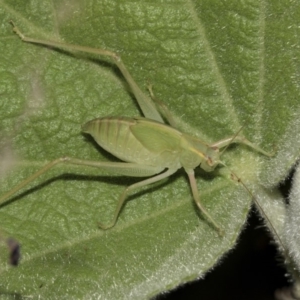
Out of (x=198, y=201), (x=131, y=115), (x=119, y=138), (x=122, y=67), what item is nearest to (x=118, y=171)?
(x=119, y=138)

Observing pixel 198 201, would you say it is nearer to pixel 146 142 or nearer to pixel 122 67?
pixel 146 142

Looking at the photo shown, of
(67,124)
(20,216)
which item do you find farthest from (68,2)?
(20,216)

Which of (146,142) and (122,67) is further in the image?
(146,142)

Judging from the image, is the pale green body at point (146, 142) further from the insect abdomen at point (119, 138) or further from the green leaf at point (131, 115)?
the green leaf at point (131, 115)

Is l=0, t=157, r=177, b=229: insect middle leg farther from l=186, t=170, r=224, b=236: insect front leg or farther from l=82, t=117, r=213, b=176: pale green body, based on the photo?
l=186, t=170, r=224, b=236: insect front leg

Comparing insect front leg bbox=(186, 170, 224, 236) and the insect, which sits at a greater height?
the insect

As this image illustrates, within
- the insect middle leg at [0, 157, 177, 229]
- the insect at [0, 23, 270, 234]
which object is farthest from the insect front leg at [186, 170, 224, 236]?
the insect middle leg at [0, 157, 177, 229]
